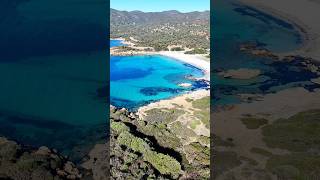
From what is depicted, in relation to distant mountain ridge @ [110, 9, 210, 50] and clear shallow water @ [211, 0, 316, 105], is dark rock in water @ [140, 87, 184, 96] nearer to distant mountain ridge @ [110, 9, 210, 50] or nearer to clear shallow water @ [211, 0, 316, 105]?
Answer: clear shallow water @ [211, 0, 316, 105]

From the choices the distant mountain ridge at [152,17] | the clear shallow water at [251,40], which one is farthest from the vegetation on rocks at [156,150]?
the distant mountain ridge at [152,17]

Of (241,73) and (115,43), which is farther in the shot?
(115,43)

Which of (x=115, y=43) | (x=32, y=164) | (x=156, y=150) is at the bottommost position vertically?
(x=156, y=150)

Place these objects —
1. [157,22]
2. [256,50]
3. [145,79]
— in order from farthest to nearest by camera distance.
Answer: [157,22]
[145,79]
[256,50]

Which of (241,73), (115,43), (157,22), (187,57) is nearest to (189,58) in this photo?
(187,57)

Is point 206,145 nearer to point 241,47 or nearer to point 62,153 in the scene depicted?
point 62,153

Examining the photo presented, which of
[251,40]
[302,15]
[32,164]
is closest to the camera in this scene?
[32,164]

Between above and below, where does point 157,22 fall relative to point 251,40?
above

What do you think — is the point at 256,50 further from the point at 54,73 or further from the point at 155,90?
the point at 54,73
